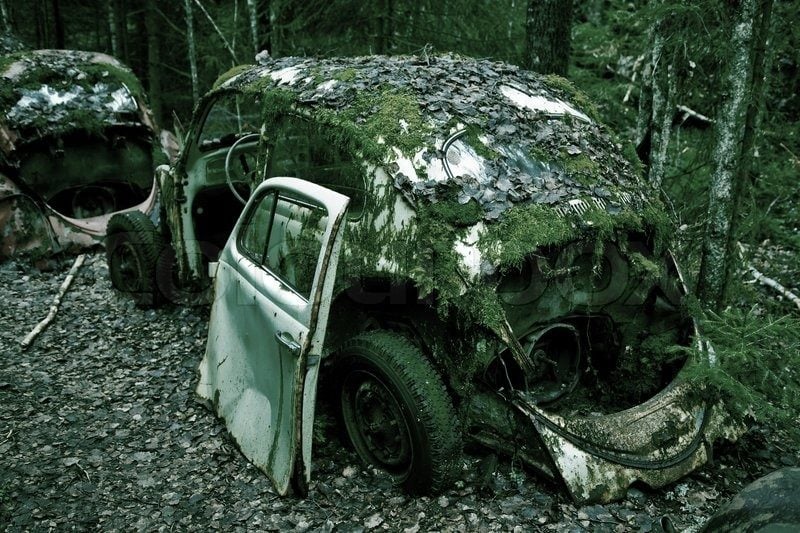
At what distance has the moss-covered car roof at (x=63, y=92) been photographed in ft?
22.9

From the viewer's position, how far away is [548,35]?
247 inches

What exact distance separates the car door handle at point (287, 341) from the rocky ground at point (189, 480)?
3.12 ft

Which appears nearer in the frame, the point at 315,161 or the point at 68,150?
the point at 315,161

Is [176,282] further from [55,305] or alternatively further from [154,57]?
[154,57]

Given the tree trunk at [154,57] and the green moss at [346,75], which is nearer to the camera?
the green moss at [346,75]

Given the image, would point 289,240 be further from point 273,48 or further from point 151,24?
point 151,24

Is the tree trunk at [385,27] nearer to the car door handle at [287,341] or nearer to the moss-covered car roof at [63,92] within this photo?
the moss-covered car roof at [63,92]

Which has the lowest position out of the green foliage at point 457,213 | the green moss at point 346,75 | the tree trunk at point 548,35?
the green foliage at point 457,213

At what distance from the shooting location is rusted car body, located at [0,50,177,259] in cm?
680

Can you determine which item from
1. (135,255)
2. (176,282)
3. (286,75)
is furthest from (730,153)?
(135,255)

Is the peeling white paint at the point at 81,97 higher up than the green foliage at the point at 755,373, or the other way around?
the peeling white paint at the point at 81,97

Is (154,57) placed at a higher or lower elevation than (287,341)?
higher

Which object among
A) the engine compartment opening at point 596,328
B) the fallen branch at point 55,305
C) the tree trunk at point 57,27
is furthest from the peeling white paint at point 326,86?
the tree trunk at point 57,27

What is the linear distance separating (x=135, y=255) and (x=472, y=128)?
380cm
